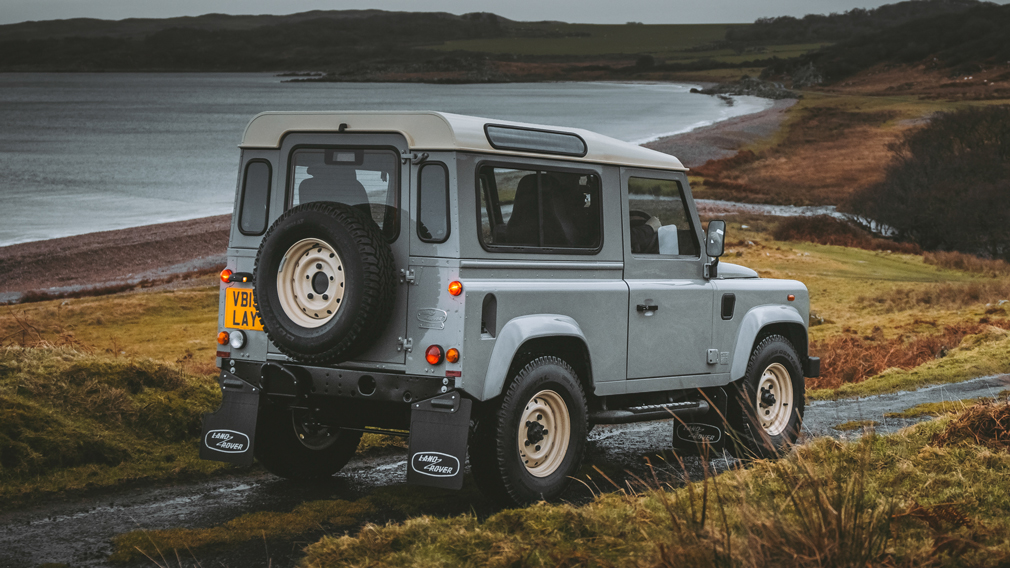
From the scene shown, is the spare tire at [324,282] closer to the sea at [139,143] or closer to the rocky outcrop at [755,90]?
the sea at [139,143]

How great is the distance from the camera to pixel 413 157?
6117 millimetres

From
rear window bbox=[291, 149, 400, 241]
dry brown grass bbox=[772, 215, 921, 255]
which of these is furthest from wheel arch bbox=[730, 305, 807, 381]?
dry brown grass bbox=[772, 215, 921, 255]

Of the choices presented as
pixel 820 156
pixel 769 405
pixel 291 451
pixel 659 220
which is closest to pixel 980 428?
pixel 769 405

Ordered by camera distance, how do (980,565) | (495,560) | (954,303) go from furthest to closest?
(954,303) < (495,560) < (980,565)

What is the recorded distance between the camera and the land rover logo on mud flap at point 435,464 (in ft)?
19.2

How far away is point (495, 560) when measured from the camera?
4.63 metres

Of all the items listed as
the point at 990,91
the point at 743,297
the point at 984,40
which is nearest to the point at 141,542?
the point at 743,297

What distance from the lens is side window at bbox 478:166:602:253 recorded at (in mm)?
6398

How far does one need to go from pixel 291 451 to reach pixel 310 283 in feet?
5.88

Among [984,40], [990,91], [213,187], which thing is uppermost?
[984,40]

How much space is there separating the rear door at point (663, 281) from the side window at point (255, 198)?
8.30 feet

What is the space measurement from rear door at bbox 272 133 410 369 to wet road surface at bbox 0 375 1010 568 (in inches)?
44.2

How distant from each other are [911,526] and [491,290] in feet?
8.65

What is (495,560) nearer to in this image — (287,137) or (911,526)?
(911,526)
